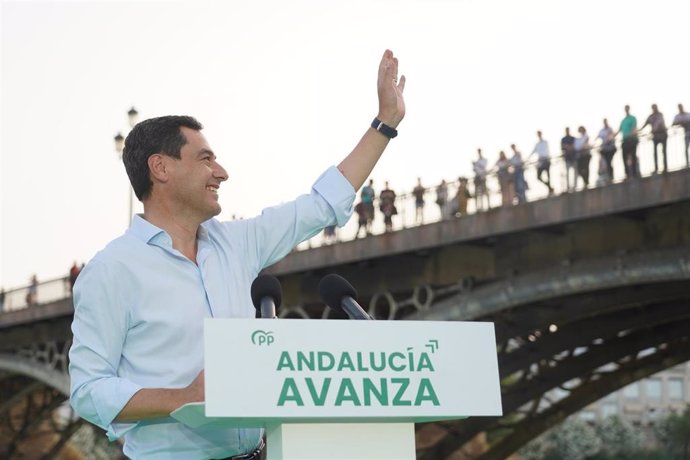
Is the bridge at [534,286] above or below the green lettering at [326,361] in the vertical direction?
above

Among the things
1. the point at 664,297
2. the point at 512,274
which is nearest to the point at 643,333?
the point at 664,297

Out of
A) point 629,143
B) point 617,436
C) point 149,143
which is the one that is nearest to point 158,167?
point 149,143

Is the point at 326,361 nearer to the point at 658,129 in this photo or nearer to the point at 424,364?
the point at 424,364

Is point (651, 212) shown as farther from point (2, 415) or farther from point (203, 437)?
point (2, 415)

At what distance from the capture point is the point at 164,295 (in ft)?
14.9

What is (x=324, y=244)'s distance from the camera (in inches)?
1172

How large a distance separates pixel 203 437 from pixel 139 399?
31 cm

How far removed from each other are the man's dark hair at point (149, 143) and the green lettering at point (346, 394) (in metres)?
1.30

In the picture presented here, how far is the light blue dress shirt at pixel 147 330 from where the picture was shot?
14.4ft

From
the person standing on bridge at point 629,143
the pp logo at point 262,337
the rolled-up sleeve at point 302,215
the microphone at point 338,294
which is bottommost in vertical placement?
the pp logo at point 262,337

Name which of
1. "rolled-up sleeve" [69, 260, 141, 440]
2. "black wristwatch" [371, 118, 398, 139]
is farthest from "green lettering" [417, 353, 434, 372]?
"black wristwatch" [371, 118, 398, 139]

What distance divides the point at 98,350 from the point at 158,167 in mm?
743

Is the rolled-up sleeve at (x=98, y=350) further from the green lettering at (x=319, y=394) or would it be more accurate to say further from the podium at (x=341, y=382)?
the green lettering at (x=319, y=394)

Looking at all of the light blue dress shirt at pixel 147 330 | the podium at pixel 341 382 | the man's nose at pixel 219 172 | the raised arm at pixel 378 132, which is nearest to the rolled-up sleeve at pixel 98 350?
the light blue dress shirt at pixel 147 330
